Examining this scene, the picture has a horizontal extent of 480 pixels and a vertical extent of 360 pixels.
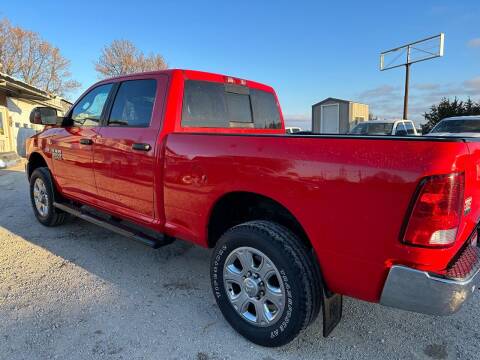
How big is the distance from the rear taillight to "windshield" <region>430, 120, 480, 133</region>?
10.2m

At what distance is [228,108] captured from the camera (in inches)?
149

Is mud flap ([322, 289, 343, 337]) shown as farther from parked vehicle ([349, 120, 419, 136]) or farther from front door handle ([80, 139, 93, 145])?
parked vehicle ([349, 120, 419, 136])

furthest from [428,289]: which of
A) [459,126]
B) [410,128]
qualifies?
[410,128]

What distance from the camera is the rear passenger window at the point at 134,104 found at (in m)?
3.34

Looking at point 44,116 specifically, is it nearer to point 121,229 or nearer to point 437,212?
point 121,229

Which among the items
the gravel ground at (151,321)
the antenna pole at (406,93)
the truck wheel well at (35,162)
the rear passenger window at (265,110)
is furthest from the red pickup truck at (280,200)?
the antenna pole at (406,93)

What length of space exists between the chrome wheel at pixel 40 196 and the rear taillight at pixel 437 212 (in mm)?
4656

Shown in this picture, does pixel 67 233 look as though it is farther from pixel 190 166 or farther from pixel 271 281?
pixel 271 281

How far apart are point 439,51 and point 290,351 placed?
823 inches

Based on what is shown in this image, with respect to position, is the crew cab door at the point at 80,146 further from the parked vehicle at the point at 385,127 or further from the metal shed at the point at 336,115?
the metal shed at the point at 336,115

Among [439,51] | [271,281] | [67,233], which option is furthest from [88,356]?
[439,51]

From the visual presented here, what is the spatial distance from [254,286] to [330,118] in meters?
24.1

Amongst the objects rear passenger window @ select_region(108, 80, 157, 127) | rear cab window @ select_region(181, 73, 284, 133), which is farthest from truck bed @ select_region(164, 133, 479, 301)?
rear passenger window @ select_region(108, 80, 157, 127)

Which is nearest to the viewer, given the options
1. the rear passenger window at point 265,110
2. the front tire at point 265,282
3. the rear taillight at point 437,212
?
the rear taillight at point 437,212
